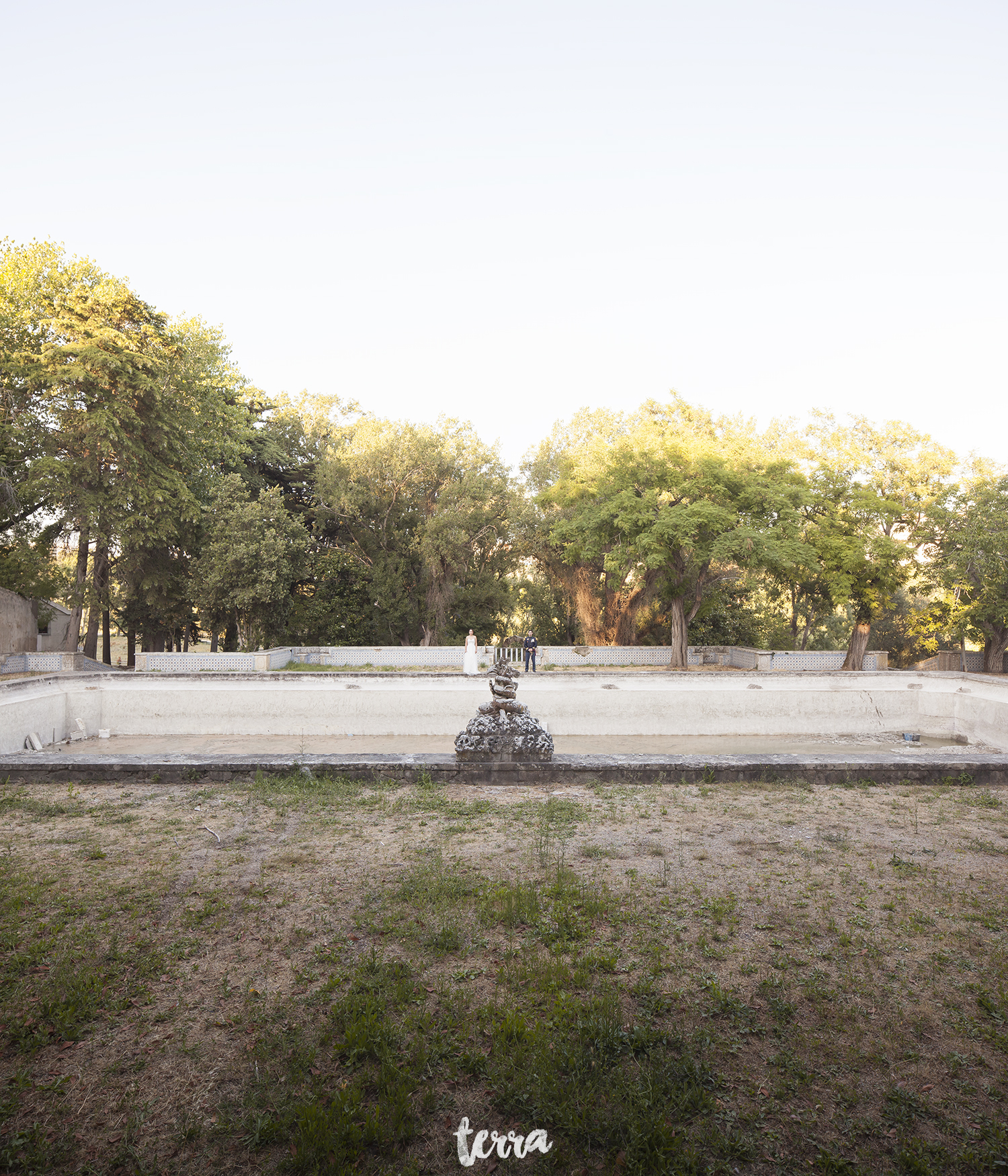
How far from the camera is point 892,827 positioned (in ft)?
22.3

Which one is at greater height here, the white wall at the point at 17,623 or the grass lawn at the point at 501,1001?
the white wall at the point at 17,623

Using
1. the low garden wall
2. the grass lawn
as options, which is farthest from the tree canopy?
the grass lawn

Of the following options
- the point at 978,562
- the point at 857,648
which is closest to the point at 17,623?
the point at 857,648

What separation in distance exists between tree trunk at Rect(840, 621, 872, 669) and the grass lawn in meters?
18.0

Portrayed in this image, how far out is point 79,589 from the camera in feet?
68.3

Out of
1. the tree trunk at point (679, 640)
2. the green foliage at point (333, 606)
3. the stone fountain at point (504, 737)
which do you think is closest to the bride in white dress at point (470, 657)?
the tree trunk at point (679, 640)

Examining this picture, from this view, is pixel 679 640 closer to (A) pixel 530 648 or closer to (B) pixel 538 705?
(A) pixel 530 648

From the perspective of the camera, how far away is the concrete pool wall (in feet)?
55.6

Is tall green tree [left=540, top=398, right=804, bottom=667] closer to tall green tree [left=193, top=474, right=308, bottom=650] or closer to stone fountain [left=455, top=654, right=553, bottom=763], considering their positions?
tall green tree [left=193, top=474, right=308, bottom=650]

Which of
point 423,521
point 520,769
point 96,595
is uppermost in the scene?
point 423,521

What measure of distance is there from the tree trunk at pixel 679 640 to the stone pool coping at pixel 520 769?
1337 centimetres

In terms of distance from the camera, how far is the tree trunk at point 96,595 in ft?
71.1

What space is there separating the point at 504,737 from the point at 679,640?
15.0 m

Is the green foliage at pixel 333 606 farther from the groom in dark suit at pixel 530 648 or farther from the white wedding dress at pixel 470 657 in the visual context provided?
the groom in dark suit at pixel 530 648
